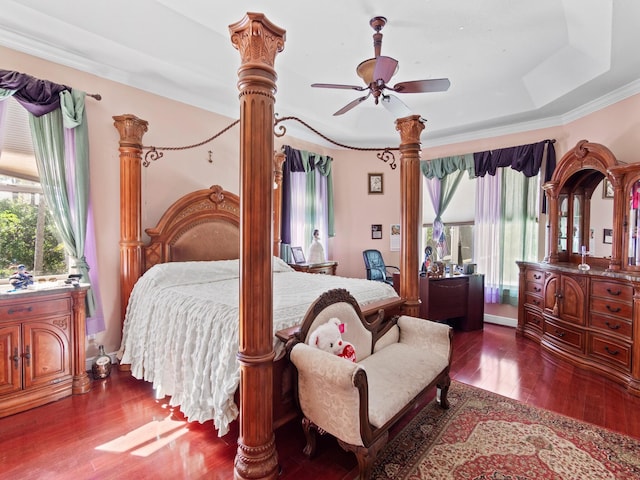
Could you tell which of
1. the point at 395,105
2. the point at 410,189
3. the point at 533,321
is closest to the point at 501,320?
the point at 533,321

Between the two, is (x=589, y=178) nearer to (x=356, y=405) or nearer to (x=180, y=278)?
(x=356, y=405)

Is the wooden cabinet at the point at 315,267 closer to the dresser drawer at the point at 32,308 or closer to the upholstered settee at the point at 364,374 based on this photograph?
the upholstered settee at the point at 364,374

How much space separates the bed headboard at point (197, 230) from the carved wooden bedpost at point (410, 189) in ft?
7.33

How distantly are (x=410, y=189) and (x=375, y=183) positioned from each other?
3.40 meters

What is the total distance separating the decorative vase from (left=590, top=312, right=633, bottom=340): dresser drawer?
4791 mm

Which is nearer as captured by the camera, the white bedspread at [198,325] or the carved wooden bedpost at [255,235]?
the carved wooden bedpost at [255,235]

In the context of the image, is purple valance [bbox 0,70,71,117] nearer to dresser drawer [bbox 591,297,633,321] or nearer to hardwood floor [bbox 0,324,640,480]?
hardwood floor [bbox 0,324,640,480]

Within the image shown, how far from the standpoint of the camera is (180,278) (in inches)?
120

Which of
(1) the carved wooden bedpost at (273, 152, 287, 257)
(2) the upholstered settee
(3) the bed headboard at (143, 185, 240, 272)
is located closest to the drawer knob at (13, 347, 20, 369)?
(3) the bed headboard at (143, 185, 240, 272)

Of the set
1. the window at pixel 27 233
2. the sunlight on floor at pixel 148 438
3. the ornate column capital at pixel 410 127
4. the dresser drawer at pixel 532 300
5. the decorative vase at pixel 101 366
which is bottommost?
the sunlight on floor at pixel 148 438

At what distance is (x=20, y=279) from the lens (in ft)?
8.43

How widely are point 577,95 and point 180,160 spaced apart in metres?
4.71

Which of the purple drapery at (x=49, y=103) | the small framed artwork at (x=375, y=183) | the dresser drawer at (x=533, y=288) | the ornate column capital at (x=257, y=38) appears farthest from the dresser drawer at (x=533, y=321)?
the purple drapery at (x=49, y=103)

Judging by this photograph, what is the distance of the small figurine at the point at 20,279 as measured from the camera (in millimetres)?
2539
